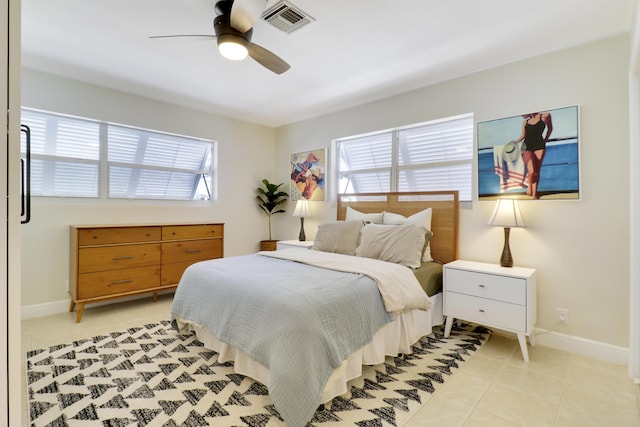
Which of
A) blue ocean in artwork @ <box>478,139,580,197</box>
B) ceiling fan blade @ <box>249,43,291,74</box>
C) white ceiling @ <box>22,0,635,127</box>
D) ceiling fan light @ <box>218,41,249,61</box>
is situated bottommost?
blue ocean in artwork @ <box>478,139,580,197</box>

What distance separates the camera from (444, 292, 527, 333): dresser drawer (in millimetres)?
2381

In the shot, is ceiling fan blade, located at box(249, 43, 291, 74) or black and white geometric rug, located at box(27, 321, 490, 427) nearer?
black and white geometric rug, located at box(27, 321, 490, 427)

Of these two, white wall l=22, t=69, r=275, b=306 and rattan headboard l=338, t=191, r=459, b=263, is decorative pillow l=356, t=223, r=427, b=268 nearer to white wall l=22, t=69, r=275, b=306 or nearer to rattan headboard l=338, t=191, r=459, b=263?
rattan headboard l=338, t=191, r=459, b=263

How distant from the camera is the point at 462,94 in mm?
3166

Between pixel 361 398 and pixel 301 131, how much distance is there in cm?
383

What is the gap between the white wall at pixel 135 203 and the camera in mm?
3200

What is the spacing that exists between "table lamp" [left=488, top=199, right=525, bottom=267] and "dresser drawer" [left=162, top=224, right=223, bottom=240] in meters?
3.18

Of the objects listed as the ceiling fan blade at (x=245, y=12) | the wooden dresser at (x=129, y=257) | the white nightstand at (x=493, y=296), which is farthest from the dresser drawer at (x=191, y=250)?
the white nightstand at (x=493, y=296)

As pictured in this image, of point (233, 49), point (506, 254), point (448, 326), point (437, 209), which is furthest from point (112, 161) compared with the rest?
point (506, 254)

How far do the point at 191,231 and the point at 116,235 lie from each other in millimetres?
799

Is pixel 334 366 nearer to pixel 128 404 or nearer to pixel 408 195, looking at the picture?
pixel 128 404

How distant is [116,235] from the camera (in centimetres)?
328

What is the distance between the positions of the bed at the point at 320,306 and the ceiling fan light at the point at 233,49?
5.18ft

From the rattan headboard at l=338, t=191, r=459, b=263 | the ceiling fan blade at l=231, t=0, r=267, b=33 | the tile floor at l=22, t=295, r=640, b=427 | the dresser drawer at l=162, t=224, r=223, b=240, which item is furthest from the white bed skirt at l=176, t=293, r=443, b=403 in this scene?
the ceiling fan blade at l=231, t=0, r=267, b=33
